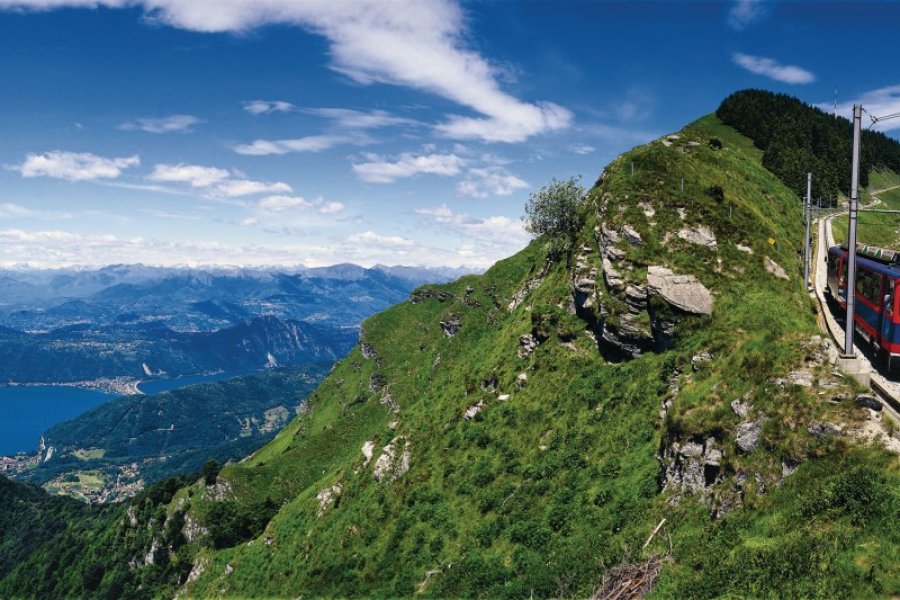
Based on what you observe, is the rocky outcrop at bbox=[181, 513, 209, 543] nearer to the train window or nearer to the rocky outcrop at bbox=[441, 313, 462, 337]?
the rocky outcrop at bbox=[441, 313, 462, 337]

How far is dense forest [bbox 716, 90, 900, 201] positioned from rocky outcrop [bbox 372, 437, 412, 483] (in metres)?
96.9

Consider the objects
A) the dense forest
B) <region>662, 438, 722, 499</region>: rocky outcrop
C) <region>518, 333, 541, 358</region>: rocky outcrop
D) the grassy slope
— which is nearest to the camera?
the grassy slope

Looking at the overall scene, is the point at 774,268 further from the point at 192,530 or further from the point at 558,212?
the point at 192,530

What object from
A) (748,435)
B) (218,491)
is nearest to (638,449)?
(748,435)

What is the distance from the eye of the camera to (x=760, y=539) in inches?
690

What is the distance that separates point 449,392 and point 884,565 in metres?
53.0

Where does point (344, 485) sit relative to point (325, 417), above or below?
above

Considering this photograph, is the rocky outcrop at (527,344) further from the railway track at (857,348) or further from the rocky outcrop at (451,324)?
the rocky outcrop at (451,324)

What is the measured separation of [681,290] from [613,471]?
16200 mm

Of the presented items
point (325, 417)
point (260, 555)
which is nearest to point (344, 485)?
point (260, 555)

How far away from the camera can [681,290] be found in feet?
126

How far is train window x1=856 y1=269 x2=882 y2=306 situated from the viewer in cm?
2692

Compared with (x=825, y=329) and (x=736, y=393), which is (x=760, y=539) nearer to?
(x=736, y=393)

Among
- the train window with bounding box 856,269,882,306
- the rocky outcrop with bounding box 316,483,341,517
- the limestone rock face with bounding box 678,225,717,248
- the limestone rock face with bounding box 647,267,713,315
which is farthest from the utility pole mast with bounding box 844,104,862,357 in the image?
the rocky outcrop with bounding box 316,483,341,517
